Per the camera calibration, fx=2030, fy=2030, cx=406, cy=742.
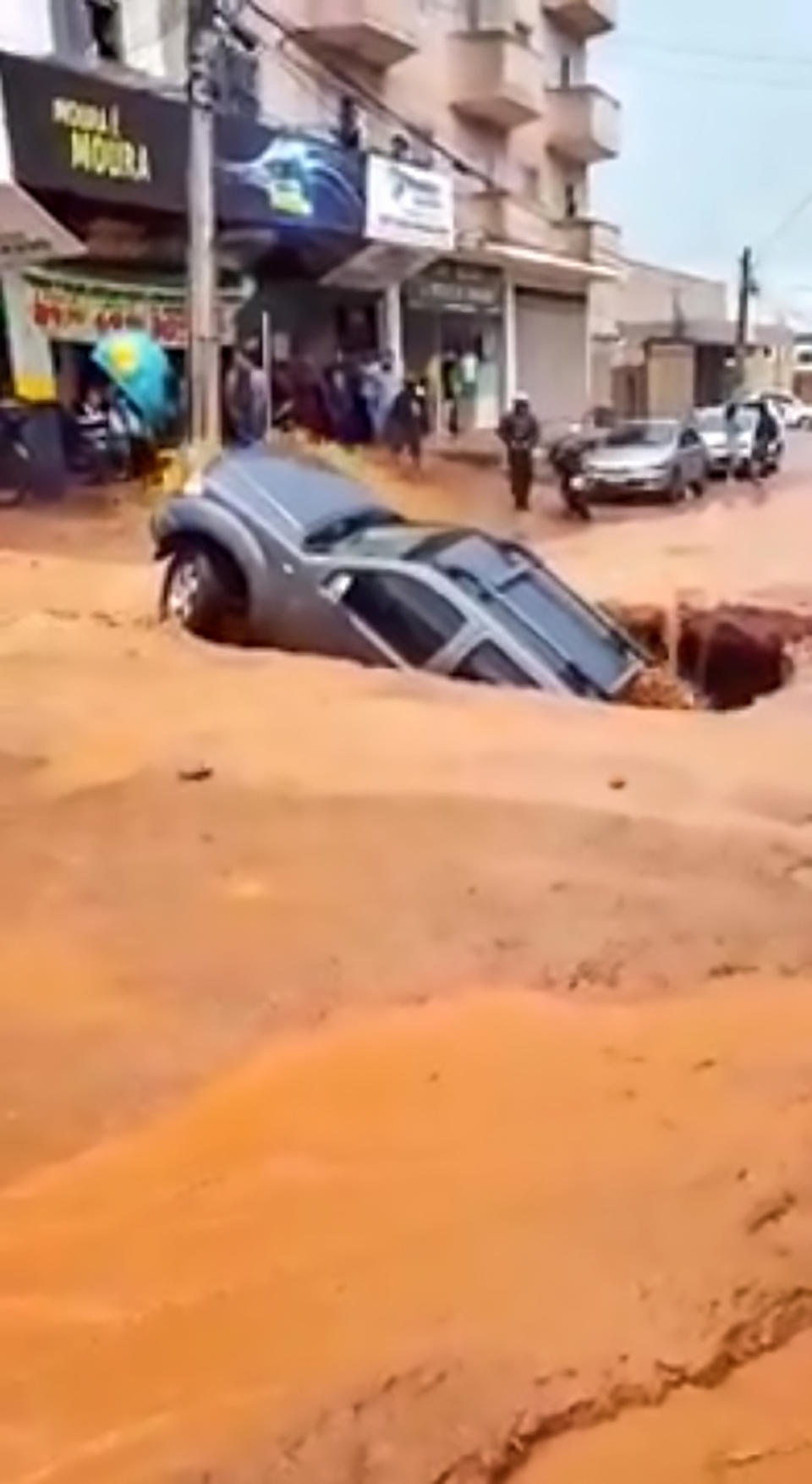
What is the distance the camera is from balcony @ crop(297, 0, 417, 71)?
29.5 m

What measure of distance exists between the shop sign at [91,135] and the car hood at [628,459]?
850 centimetres

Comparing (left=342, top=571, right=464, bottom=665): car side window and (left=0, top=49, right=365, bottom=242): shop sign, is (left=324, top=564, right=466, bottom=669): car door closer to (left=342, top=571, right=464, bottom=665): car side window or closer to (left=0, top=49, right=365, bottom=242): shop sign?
(left=342, top=571, right=464, bottom=665): car side window

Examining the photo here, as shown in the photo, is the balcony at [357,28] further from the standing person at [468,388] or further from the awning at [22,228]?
the awning at [22,228]

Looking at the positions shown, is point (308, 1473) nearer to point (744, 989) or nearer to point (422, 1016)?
point (422, 1016)

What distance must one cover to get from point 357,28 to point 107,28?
→ 5748 millimetres

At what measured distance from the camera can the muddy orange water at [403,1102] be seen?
341 centimetres

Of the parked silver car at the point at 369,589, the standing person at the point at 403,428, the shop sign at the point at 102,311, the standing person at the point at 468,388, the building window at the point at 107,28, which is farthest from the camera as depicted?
the standing person at the point at 468,388

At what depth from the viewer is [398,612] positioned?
35.0 ft

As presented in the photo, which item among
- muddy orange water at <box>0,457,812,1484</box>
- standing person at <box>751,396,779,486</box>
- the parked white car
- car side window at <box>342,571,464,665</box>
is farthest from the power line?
the parked white car

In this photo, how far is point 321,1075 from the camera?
5.00m

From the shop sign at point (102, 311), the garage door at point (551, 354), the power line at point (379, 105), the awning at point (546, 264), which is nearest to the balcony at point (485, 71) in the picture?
the power line at point (379, 105)

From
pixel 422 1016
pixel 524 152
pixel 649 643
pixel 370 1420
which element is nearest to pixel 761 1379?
pixel 370 1420

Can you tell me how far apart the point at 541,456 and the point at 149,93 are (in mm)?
10990

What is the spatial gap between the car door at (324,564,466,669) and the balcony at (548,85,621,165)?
31380mm
